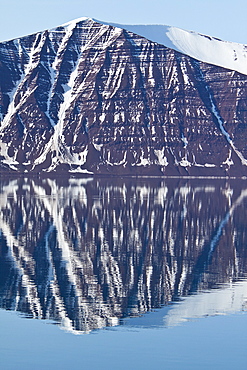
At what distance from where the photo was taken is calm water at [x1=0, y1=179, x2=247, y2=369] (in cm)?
2608

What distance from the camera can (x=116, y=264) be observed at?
4525 centimetres

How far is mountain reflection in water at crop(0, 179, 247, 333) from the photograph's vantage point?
32938mm

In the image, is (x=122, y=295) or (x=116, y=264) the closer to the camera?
(x=122, y=295)

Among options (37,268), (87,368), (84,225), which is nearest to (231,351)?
(87,368)

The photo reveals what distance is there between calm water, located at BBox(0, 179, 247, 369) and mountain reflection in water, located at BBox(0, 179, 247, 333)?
0.06 m

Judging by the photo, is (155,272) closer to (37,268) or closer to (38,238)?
(37,268)

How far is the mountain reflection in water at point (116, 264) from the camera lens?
1297 inches

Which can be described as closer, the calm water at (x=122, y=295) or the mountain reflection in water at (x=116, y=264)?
the calm water at (x=122, y=295)

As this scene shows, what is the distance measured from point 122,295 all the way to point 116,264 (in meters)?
9.67

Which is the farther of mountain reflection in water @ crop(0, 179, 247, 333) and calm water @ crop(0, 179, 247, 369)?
mountain reflection in water @ crop(0, 179, 247, 333)

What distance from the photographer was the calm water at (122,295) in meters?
26.1

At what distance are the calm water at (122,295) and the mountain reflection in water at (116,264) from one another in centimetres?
6

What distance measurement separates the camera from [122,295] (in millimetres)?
35594

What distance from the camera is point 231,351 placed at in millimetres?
26344
